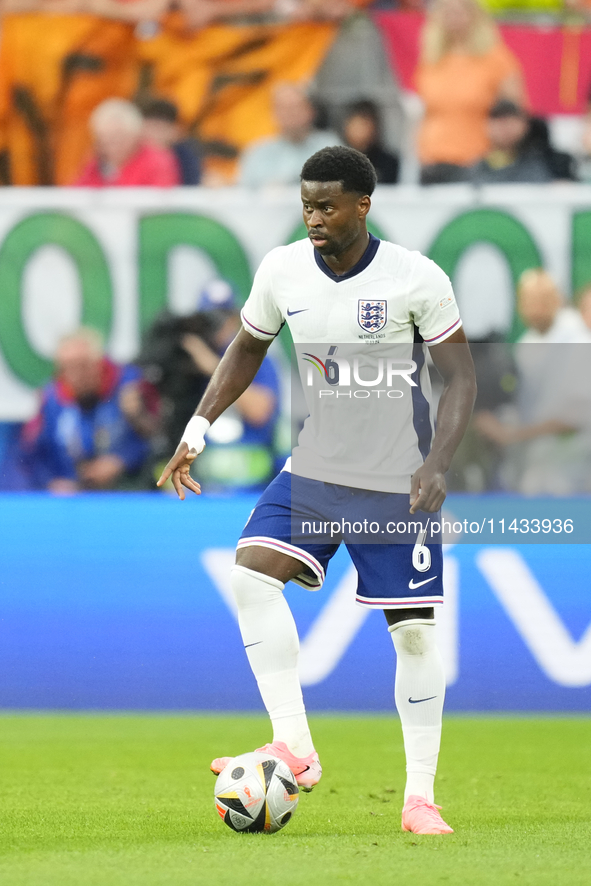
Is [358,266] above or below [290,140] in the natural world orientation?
below

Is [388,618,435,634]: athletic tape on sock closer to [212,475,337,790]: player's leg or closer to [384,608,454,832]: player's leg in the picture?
[384,608,454,832]: player's leg

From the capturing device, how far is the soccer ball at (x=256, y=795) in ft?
12.8

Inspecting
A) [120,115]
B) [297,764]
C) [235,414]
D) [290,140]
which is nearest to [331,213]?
[297,764]

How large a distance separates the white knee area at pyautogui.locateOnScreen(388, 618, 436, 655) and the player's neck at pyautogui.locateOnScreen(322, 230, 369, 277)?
1.17m

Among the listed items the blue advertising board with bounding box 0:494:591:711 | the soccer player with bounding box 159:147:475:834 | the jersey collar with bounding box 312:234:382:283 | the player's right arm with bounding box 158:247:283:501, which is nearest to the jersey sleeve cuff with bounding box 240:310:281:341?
the player's right arm with bounding box 158:247:283:501

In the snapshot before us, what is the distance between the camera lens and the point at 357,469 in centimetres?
425

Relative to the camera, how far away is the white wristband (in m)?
4.25

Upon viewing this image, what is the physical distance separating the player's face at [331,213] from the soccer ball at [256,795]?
1.67m

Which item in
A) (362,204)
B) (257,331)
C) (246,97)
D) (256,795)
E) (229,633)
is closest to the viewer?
(256,795)

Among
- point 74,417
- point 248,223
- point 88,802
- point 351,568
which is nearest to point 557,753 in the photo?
point 351,568

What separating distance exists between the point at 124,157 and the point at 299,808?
225 inches

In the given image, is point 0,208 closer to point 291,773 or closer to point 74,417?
point 74,417

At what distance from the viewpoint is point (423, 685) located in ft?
13.9

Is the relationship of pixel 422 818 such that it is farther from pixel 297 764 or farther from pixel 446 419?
pixel 446 419
